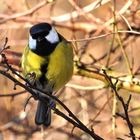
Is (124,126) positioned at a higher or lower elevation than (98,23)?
lower

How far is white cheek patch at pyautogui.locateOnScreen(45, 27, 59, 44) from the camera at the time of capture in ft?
6.18

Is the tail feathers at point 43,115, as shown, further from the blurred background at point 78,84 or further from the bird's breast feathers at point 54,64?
the blurred background at point 78,84

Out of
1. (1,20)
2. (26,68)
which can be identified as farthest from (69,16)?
(26,68)

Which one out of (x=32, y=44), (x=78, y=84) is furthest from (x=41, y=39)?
(x=78, y=84)

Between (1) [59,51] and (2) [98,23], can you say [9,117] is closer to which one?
(2) [98,23]

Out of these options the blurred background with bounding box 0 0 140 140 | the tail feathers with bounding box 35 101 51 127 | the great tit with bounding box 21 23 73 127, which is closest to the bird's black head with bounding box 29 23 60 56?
the great tit with bounding box 21 23 73 127

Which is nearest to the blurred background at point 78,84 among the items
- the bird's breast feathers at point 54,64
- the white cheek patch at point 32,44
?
the bird's breast feathers at point 54,64

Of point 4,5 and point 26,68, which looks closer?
point 26,68

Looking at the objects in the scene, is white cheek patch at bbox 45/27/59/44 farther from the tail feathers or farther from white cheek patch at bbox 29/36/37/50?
the tail feathers

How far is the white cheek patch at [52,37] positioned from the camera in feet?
6.18

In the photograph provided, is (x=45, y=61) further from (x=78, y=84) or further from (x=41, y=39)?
(x=78, y=84)

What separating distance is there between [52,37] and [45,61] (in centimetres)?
13

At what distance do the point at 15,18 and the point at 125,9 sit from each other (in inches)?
27.6

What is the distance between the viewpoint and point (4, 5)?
3.05 meters
